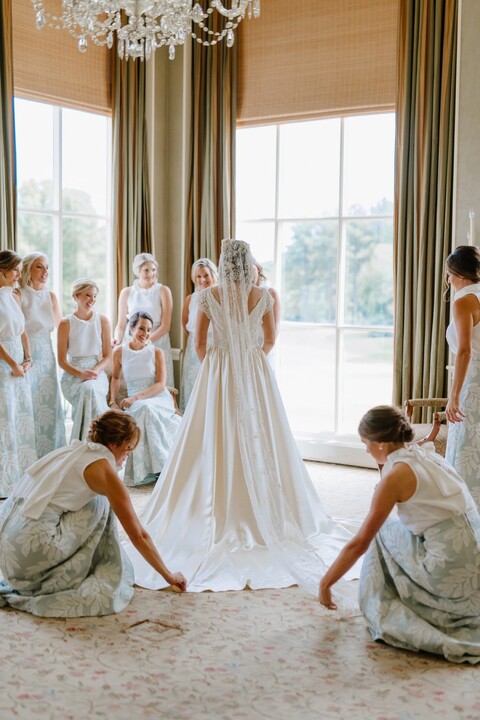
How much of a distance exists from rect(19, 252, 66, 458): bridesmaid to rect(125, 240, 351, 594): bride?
66.8 inches

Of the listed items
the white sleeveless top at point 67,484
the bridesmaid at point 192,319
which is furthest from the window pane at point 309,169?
the white sleeveless top at point 67,484

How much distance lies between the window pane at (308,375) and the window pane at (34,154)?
2.22 metres

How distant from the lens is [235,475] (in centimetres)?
423

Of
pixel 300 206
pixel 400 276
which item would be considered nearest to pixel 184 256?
pixel 300 206

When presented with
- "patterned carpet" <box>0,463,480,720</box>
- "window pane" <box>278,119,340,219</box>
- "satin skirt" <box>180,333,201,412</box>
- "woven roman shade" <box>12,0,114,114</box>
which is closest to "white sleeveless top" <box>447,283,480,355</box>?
"patterned carpet" <box>0,463,480,720</box>

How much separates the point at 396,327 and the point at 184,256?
2023 millimetres

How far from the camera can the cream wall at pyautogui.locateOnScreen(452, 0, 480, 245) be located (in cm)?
559

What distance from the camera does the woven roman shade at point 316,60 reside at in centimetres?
622

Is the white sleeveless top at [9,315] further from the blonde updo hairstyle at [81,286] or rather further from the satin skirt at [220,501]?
the satin skirt at [220,501]

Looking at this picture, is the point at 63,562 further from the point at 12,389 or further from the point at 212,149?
the point at 212,149

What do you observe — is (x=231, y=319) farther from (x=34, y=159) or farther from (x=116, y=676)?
(x=34, y=159)

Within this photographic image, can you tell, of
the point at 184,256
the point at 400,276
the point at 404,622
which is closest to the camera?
the point at 404,622

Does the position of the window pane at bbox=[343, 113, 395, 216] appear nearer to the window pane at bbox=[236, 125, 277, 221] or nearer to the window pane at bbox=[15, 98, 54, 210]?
the window pane at bbox=[236, 125, 277, 221]

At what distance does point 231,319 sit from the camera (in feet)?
14.1
